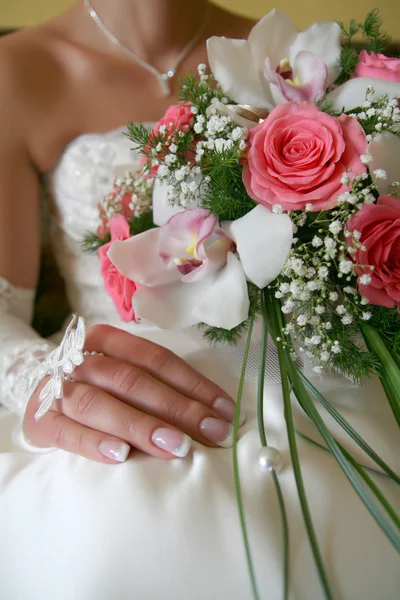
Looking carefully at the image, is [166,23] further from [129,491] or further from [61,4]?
[129,491]

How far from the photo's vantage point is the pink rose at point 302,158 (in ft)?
1.42

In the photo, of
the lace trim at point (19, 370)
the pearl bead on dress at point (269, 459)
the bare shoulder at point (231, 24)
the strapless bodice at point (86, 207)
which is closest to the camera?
the pearl bead on dress at point (269, 459)

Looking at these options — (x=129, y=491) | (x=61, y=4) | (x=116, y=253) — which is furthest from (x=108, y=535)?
(x=61, y=4)

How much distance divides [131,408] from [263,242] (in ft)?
0.87

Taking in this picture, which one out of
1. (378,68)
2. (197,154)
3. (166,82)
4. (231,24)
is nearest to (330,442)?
(197,154)

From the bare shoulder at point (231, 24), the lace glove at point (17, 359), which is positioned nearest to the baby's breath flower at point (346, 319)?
the lace glove at point (17, 359)

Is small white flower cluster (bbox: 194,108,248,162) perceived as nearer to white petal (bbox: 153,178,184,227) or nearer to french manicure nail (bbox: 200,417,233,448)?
white petal (bbox: 153,178,184,227)

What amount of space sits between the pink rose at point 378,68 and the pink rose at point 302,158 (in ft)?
0.39

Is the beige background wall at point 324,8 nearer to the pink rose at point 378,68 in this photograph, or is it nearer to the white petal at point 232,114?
the pink rose at point 378,68

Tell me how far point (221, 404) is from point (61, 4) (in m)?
1.24

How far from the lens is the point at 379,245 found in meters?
0.43

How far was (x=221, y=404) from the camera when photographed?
57 cm

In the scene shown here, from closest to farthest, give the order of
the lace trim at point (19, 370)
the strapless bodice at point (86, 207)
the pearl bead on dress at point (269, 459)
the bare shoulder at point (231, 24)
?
→ the pearl bead on dress at point (269, 459) < the lace trim at point (19, 370) < the strapless bodice at point (86, 207) < the bare shoulder at point (231, 24)

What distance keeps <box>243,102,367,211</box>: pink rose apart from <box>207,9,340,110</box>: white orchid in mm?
69
